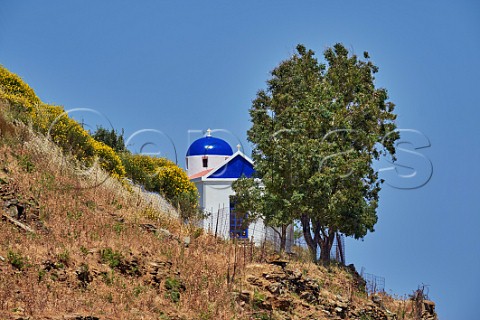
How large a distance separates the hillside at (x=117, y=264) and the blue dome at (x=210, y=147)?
21.2 metres

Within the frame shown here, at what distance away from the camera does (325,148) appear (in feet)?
110

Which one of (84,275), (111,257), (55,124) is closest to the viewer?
(84,275)

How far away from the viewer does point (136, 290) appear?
2138cm

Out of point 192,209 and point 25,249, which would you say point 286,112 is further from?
point 25,249

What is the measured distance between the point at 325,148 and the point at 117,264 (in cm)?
1350

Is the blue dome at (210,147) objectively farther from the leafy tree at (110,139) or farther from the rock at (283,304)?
the rock at (283,304)

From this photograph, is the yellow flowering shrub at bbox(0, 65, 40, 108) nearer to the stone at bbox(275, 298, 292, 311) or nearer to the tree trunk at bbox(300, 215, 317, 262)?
the tree trunk at bbox(300, 215, 317, 262)

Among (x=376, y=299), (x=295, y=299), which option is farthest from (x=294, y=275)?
(x=376, y=299)

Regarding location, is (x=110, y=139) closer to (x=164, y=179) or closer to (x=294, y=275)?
(x=164, y=179)

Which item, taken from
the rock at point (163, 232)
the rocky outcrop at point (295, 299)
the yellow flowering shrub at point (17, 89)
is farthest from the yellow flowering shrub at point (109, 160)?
the rocky outcrop at point (295, 299)

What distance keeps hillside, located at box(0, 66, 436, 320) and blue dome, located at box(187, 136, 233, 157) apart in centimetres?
2116

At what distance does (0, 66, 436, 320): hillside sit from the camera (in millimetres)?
19828

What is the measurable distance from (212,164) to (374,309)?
2429cm

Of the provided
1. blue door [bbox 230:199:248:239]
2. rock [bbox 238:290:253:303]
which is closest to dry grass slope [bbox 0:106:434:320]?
rock [bbox 238:290:253:303]
